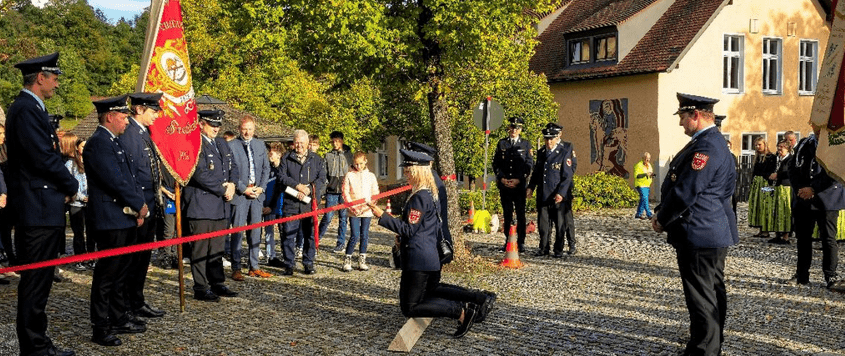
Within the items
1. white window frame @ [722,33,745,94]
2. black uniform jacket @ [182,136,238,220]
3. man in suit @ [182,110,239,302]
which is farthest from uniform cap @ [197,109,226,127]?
white window frame @ [722,33,745,94]

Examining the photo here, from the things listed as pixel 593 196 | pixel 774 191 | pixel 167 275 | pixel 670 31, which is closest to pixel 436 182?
pixel 167 275

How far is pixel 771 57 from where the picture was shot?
2892cm

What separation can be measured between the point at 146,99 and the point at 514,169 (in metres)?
6.60

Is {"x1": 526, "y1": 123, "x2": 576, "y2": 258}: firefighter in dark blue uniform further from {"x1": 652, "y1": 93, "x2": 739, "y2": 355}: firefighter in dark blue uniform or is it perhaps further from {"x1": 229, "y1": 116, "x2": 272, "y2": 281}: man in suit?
{"x1": 652, "y1": 93, "x2": 739, "y2": 355}: firefighter in dark blue uniform

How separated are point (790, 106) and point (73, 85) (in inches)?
1873

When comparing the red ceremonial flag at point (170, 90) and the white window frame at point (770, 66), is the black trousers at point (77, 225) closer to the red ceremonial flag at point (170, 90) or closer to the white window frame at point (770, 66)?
the red ceremonial flag at point (170, 90)

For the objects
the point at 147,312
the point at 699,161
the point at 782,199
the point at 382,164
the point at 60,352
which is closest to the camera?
the point at 699,161

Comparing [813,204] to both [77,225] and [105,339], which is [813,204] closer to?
[105,339]

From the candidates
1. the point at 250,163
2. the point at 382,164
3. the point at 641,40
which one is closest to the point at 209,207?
the point at 250,163

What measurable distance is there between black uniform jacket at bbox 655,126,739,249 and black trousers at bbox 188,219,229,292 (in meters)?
4.82

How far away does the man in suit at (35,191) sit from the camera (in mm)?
6145

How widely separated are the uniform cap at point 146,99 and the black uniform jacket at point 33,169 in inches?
50.1

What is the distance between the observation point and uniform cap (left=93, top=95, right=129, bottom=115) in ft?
22.7

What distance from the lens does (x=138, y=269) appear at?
783 cm
